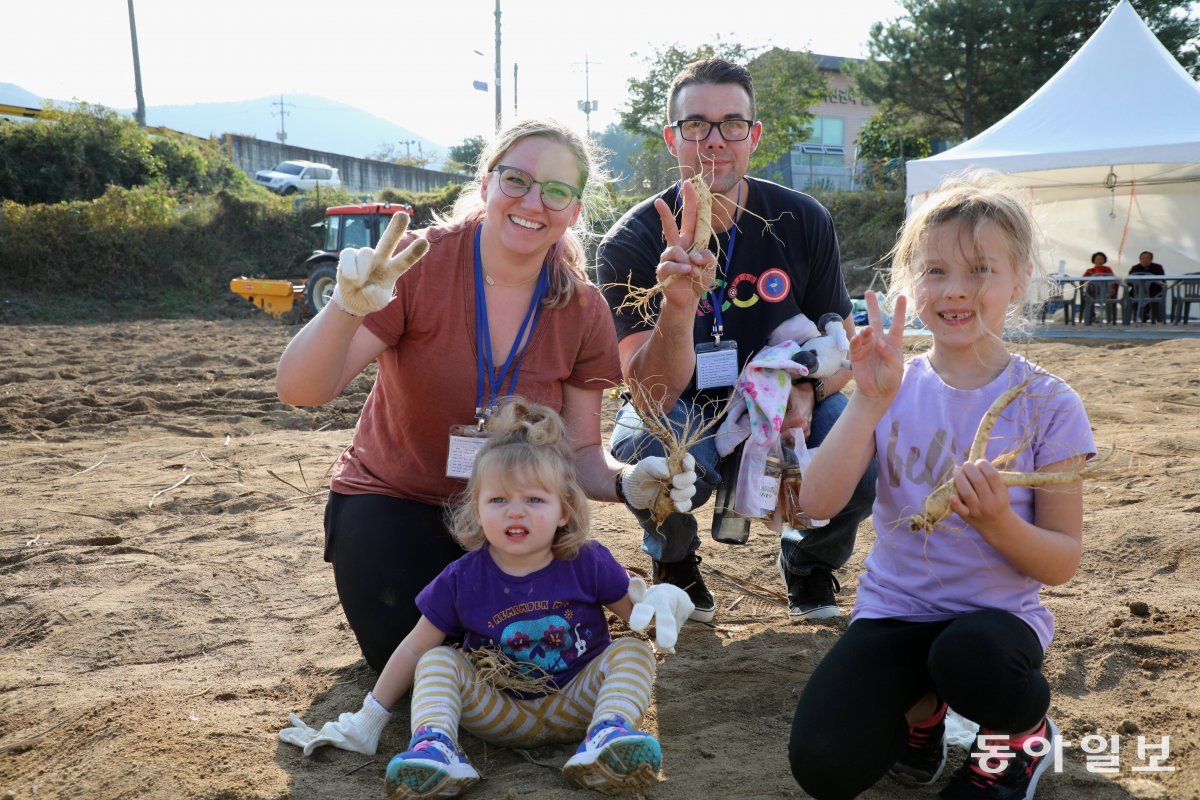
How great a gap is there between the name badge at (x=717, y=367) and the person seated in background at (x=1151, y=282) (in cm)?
1072

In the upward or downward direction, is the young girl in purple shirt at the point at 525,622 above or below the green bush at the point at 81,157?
below

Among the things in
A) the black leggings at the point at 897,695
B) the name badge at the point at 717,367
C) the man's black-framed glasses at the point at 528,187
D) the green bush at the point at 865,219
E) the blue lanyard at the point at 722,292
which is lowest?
the black leggings at the point at 897,695

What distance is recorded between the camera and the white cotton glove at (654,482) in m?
2.32

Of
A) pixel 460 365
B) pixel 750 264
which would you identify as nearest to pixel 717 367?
pixel 750 264

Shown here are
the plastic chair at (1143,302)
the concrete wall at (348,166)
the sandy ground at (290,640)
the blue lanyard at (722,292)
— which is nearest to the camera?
the sandy ground at (290,640)

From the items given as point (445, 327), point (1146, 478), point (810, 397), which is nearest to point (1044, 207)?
point (1146, 478)

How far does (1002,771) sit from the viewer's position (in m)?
1.84

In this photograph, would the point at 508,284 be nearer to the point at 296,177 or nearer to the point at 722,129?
the point at 722,129

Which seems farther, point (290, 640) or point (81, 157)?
point (81, 157)

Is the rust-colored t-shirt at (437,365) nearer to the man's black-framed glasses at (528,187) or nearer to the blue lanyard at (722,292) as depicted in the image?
the man's black-framed glasses at (528,187)

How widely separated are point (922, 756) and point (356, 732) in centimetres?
122

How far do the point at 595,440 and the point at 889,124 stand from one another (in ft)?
75.9

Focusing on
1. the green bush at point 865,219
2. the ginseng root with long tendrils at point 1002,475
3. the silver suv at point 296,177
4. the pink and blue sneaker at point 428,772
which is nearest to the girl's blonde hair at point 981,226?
the ginseng root with long tendrils at point 1002,475

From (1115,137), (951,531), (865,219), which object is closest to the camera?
(951,531)
